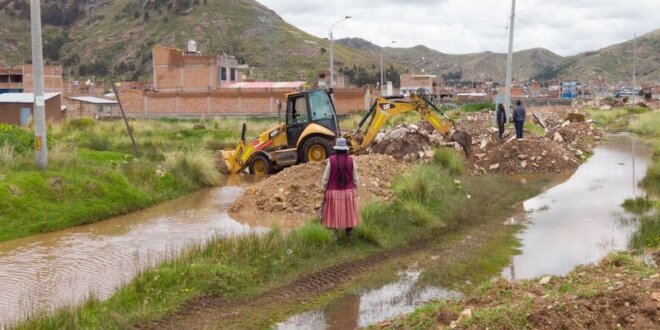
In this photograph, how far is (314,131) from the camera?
21875 millimetres

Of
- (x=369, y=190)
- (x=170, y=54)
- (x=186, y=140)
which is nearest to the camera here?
(x=369, y=190)

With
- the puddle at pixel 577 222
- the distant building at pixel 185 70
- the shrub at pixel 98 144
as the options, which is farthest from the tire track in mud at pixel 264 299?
the distant building at pixel 185 70

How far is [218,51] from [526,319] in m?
118

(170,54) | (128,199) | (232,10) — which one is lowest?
(128,199)

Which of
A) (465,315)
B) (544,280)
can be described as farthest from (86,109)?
(465,315)

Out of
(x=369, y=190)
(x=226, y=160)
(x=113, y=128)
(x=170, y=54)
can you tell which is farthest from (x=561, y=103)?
(x=369, y=190)

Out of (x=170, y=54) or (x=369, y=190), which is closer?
(x=369, y=190)

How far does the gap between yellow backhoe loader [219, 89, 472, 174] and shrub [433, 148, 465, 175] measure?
1665 mm

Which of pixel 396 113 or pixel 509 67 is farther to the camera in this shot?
pixel 509 67

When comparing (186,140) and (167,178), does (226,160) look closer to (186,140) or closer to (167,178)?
(167,178)

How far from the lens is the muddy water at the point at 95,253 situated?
929 centimetres

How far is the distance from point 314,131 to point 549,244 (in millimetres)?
11239

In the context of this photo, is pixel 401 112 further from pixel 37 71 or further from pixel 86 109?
pixel 86 109

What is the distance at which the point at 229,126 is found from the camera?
4297 cm
